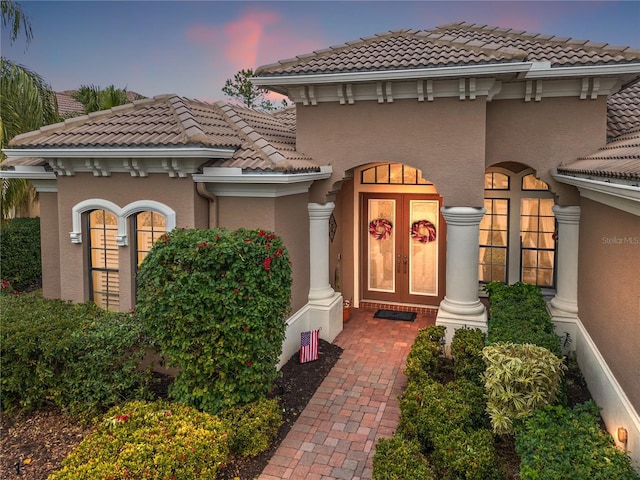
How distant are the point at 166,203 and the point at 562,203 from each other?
818 cm

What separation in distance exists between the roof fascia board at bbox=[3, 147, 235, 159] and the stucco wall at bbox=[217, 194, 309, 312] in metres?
1.02

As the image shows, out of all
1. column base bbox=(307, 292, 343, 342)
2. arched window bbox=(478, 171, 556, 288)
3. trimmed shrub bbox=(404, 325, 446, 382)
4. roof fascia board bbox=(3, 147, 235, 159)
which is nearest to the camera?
trimmed shrub bbox=(404, 325, 446, 382)

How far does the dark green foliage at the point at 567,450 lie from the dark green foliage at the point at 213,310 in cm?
372

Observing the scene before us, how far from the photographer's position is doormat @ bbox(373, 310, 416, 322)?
12.8 m

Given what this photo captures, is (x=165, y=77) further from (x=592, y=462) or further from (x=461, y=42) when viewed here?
(x=592, y=462)

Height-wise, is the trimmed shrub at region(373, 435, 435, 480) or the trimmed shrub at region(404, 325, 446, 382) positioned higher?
the trimmed shrub at region(404, 325, 446, 382)

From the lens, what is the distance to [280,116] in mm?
15688

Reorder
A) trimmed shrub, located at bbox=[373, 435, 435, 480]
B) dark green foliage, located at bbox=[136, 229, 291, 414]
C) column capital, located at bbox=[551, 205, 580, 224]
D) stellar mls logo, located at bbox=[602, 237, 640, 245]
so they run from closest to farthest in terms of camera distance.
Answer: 1. trimmed shrub, located at bbox=[373, 435, 435, 480]
2. stellar mls logo, located at bbox=[602, 237, 640, 245]
3. dark green foliage, located at bbox=[136, 229, 291, 414]
4. column capital, located at bbox=[551, 205, 580, 224]

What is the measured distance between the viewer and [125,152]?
348 inches

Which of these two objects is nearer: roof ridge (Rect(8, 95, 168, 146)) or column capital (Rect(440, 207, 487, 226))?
column capital (Rect(440, 207, 487, 226))

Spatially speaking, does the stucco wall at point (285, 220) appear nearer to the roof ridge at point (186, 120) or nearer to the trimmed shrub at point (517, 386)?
the roof ridge at point (186, 120)

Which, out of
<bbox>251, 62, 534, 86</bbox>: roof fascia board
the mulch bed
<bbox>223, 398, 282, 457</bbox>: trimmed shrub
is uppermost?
<bbox>251, 62, 534, 86</bbox>: roof fascia board

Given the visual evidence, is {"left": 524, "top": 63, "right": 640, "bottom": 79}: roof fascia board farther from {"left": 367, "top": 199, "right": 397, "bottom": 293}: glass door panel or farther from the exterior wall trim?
the exterior wall trim

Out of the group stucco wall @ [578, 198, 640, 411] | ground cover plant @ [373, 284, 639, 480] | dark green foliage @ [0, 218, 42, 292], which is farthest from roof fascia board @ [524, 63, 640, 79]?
dark green foliage @ [0, 218, 42, 292]
